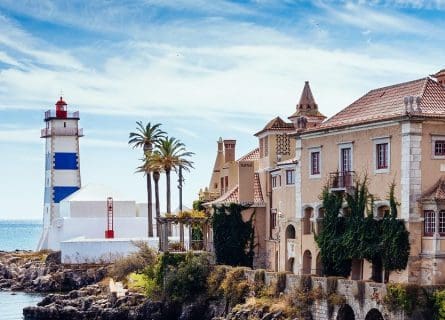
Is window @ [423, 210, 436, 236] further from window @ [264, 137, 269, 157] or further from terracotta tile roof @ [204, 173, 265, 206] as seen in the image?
window @ [264, 137, 269, 157]

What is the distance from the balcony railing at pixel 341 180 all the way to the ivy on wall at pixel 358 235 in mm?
385

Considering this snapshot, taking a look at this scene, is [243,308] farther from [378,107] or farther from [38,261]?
[38,261]

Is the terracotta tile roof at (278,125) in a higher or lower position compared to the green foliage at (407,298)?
higher

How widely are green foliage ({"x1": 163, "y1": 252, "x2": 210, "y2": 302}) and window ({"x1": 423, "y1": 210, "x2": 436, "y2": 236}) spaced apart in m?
16.1

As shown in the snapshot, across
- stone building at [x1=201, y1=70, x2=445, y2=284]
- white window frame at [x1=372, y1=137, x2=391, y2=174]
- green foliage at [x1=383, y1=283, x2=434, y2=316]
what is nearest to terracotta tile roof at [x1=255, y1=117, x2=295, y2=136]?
stone building at [x1=201, y1=70, x2=445, y2=284]

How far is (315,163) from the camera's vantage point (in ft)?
171

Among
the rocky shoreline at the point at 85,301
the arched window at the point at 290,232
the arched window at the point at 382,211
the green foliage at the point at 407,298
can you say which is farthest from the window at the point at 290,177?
the green foliage at the point at 407,298

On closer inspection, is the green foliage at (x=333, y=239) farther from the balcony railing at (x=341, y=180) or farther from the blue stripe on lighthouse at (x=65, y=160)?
the blue stripe on lighthouse at (x=65, y=160)

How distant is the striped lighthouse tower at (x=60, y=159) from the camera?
9338 centimetres

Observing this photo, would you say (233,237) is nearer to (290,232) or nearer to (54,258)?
(290,232)

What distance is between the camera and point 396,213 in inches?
1753

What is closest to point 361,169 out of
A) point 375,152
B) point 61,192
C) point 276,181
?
point 375,152

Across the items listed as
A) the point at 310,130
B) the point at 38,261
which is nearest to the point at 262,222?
the point at 310,130

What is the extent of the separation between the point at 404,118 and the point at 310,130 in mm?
8652
